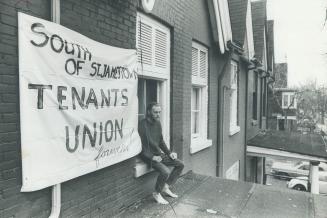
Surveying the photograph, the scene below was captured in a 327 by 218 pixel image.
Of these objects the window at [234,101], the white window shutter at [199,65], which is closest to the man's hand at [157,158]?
the white window shutter at [199,65]

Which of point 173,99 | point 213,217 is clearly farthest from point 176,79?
point 213,217

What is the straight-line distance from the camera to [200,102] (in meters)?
8.56

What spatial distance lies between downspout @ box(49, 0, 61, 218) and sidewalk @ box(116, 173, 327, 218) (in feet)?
4.59

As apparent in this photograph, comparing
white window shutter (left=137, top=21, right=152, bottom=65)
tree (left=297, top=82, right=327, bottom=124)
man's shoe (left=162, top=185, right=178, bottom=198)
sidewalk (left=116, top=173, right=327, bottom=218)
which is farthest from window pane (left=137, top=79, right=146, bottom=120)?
tree (left=297, top=82, right=327, bottom=124)

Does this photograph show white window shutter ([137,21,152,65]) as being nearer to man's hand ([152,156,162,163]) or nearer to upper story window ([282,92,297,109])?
man's hand ([152,156,162,163])

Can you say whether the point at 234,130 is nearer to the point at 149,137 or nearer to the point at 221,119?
the point at 221,119

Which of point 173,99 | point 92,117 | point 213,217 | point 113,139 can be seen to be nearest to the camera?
point 92,117

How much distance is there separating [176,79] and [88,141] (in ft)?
10.1

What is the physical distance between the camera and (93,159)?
154 inches

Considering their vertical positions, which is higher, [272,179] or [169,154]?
[169,154]

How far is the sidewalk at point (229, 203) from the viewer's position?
4.96 m

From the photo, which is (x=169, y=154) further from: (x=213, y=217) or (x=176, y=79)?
(x=176, y=79)

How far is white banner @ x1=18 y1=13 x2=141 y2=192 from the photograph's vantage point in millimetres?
2957

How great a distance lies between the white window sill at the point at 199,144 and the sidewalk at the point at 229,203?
87cm
